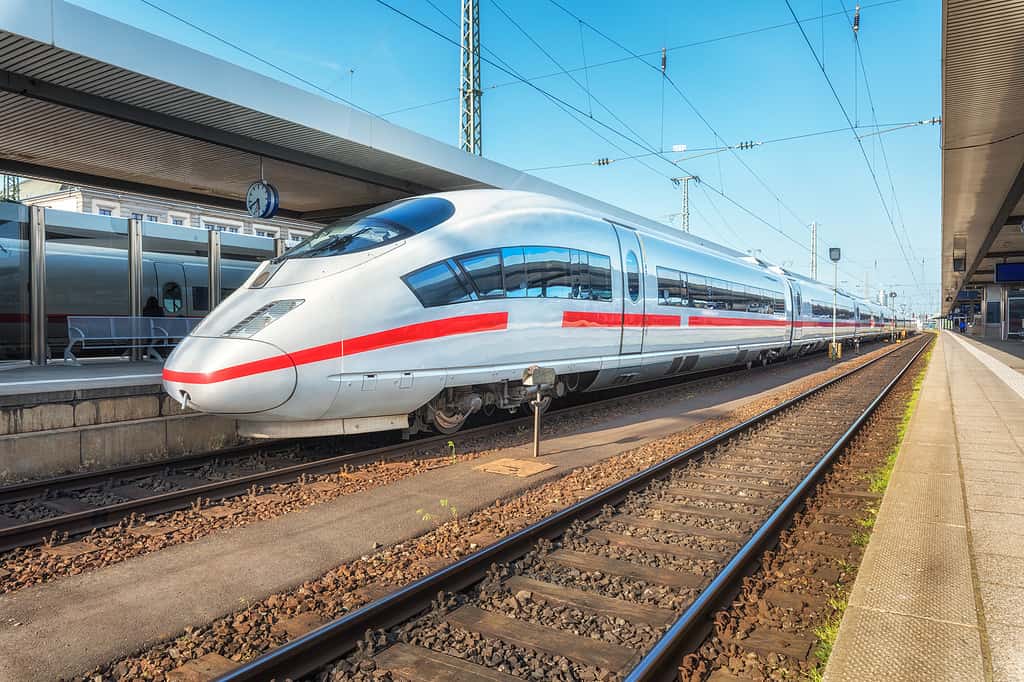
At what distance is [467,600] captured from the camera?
12.9ft

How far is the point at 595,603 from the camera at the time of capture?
3.91 meters

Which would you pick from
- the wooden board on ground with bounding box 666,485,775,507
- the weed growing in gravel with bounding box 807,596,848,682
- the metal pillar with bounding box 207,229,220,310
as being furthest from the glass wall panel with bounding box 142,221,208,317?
the weed growing in gravel with bounding box 807,596,848,682

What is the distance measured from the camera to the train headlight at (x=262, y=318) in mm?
6418

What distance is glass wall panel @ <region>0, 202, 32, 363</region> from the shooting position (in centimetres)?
1035

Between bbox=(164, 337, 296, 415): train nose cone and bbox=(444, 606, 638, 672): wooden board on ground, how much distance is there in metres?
3.32

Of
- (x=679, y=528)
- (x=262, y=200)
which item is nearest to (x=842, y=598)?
(x=679, y=528)

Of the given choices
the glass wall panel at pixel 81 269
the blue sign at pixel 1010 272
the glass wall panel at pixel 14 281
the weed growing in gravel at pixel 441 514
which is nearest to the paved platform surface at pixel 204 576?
the weed growing in gravel at pixel 441 514

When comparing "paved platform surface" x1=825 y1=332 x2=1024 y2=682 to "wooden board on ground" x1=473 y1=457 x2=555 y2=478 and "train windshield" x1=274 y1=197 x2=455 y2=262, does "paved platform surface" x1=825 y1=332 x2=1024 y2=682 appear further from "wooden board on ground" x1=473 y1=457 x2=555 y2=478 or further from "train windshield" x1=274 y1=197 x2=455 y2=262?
"train windshield" x1=274 y1=197 x2=455 y2=262

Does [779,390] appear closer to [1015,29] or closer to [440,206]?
[1015,29]

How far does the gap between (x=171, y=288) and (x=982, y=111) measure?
17.6 m

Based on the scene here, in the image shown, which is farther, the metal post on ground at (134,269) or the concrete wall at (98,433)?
the metal post on ground at (134,269)

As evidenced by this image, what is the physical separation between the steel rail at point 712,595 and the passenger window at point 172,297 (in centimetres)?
1517

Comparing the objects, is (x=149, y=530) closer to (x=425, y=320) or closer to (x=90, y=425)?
(x=90, y=425)

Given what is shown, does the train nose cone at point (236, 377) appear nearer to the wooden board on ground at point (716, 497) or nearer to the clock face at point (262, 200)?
the wooden board on ground at point (716, 497)
